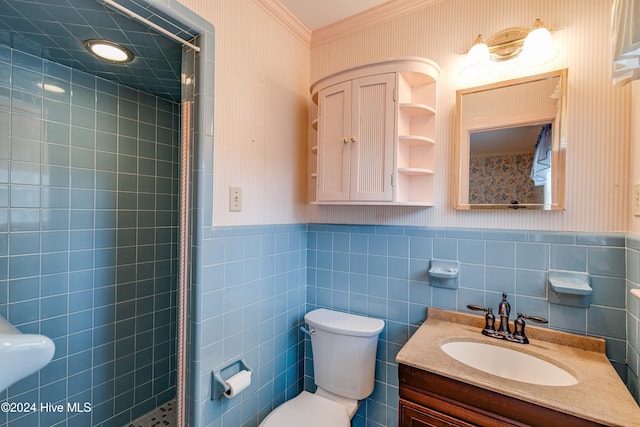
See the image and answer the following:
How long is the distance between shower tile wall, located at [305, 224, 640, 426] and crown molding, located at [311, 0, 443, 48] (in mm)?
1194

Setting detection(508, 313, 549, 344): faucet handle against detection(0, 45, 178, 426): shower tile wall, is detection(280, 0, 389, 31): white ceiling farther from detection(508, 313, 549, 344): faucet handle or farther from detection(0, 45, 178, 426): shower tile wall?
detection(508, 313, 549, 344): faucet handle

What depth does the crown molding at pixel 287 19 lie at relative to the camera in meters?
1.55

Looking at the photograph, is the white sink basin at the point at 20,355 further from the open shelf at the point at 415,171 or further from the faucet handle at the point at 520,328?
the faucet handle at the point at 520,328

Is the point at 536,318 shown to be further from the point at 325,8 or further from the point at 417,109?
the point at 325,8

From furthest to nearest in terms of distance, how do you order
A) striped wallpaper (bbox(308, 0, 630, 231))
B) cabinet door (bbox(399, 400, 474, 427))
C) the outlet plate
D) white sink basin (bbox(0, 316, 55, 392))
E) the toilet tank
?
the toilet tank
the outlet plate
striped wallpaper (bbox(308, 0, 630, 231))
cabinet door (bbox(399, 400, 474, 427))
white sink basin (bbox(0, 316, 55, 392))

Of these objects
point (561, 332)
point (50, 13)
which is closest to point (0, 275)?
point (50, 13)

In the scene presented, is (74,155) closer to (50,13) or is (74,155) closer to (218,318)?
(50,13)

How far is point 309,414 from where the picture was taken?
1.42 m

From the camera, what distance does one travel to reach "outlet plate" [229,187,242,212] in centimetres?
138

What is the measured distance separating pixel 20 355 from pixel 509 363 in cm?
169

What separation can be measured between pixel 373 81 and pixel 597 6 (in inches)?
36.6

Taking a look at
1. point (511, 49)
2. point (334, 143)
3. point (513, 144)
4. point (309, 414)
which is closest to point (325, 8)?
point (334, 143)

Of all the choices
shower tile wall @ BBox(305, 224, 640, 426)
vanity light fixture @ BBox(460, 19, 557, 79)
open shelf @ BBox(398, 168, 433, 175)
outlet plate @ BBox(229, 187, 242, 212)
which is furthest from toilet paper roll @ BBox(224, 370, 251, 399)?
vanity light fixture @ BBox(460, 19, 557, 79)

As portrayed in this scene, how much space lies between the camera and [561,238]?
4.04 feet
